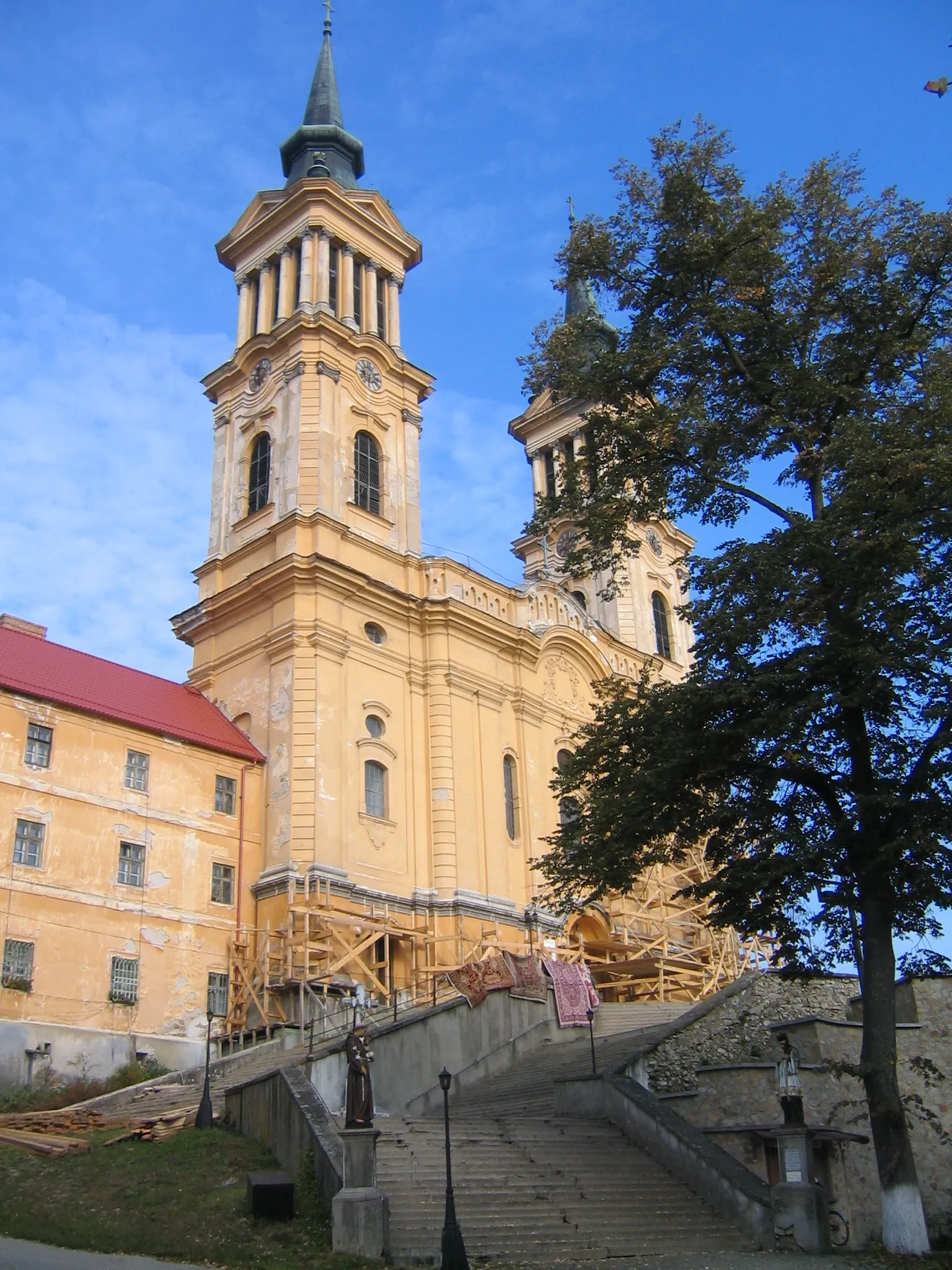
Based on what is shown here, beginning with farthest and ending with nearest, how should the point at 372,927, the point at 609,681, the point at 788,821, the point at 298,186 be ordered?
the point at 298,186 < the point at 372,927 < the point at 609,681 < the point at 788,821

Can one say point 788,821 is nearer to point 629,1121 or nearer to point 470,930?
point 629,1121

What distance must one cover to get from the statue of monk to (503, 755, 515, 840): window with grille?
21317 millimetres

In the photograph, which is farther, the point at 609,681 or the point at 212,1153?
the point at 609,681

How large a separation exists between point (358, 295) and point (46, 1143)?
1226 inches

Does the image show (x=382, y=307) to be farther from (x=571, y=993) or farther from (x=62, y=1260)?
(x=62, y=1260)

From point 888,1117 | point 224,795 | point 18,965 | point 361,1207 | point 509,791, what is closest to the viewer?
point 361,1207

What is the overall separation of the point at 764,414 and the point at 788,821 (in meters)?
6.26

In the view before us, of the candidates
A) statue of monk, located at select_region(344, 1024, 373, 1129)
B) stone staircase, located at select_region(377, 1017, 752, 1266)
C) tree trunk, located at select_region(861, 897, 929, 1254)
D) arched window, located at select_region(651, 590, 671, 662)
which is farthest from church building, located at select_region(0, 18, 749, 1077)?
tree trunk, located at select_region(861, 897, 929, 1254)

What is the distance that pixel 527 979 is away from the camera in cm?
2869

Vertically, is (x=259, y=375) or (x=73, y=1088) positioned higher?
(x=259, y=375)

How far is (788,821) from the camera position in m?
17.6

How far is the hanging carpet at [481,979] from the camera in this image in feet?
87.7

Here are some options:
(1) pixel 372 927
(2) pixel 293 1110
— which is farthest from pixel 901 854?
(1) pixel 372 927

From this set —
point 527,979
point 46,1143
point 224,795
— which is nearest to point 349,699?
point 224,795
